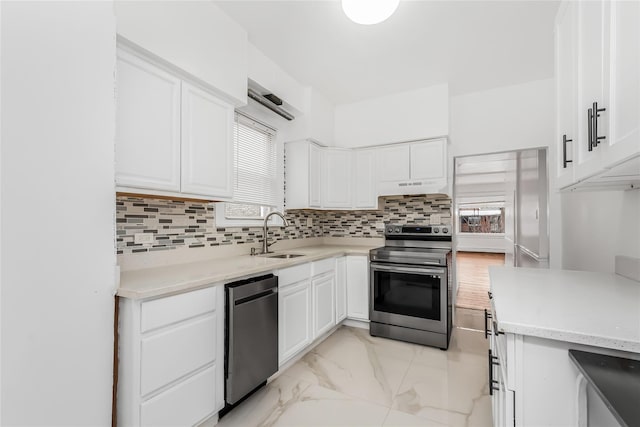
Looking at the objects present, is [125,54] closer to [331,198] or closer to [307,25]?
[307,25]

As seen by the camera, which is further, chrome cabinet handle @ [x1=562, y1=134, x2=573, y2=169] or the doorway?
the doorway

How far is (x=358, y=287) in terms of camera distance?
3250 millimetres

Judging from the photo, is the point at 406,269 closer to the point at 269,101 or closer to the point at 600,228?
the point at 600,228

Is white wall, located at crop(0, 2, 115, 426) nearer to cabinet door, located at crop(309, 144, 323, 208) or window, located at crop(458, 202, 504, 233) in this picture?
cabinet door, located at crop(309, 144, 323, 208)

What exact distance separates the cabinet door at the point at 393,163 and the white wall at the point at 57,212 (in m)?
2.73

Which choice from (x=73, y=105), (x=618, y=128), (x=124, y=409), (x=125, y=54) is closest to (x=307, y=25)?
(x=125, y=54)

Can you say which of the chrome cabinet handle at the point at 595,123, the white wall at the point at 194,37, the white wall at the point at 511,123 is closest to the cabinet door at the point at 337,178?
the white wall at the point at 511,123

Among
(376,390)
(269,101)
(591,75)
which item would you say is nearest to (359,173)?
(269,101)

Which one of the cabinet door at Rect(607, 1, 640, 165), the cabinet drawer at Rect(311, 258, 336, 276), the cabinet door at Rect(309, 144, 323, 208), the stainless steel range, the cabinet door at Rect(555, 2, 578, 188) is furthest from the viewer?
the cabinet door at Rect(309, 144, 323, 208)

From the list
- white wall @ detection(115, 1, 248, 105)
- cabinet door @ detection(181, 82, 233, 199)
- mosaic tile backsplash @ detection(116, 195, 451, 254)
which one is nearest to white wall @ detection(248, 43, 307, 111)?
white wall @ detection(115, 1, 248, 105)

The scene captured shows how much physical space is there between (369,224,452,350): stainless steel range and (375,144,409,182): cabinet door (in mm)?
797

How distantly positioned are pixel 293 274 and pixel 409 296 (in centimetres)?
129

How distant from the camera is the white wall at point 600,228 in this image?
65.3 inches

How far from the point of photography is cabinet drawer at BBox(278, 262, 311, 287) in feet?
7.39
